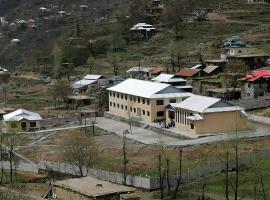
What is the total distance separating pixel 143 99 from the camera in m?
54.0

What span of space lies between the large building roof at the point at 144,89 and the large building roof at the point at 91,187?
21.9 m

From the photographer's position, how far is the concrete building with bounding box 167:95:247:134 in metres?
46.2

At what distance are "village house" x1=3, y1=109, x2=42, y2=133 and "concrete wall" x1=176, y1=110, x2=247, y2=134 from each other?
1434 cm

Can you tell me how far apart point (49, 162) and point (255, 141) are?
13043 mm

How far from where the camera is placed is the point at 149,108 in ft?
174

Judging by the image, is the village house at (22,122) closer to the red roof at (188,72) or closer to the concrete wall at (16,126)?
the concrete wall at (16,126)

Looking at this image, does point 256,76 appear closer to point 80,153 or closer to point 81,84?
point 81,84

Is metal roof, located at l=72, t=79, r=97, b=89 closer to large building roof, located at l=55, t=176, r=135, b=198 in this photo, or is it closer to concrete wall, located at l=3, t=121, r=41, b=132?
concrete wall, located at l=3, t=121, r=41, b=132

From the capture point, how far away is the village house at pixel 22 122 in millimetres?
55031

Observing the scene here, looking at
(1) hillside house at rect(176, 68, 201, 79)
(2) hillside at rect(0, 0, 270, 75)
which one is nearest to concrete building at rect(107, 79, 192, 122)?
(1) hillside house at rect(176, 68, 201, 79)

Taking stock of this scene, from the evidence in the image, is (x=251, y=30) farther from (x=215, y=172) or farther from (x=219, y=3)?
(x=215, y=172)

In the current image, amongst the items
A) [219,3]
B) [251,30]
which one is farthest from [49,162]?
[219,3]

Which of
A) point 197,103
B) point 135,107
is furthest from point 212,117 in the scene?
point 135,107

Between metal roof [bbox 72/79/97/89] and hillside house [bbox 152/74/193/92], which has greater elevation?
hillside house [bbox 152/74/193/92]
